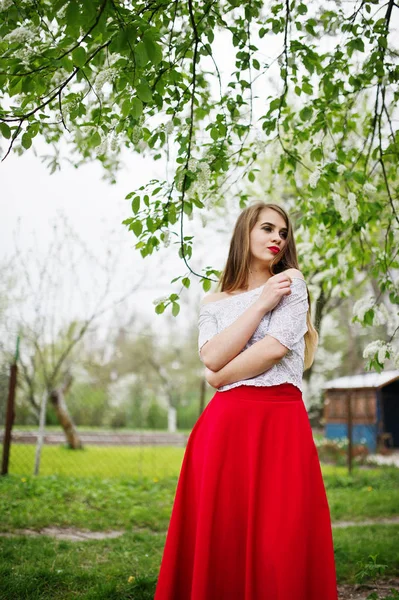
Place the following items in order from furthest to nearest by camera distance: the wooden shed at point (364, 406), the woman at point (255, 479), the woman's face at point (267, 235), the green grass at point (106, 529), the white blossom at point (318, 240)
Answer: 1. the wooden shed at point (364, 406)
2. the white blossom at point (318, 240)
3. the green grass at point (106, 529)
4. the woman's face at point (267, 235)
5. the woman at point (255, 479)

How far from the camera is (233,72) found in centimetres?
354

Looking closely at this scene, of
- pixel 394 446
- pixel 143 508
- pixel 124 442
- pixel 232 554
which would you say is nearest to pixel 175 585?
pixel 232 554

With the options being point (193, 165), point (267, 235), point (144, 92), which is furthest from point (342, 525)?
point (144, 92)

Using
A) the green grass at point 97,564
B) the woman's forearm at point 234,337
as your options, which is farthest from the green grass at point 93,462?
the woman's forearm at point 234,337

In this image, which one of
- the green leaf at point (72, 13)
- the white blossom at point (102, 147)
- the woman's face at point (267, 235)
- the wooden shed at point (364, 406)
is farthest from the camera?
the wooden shed at point (364, 406)

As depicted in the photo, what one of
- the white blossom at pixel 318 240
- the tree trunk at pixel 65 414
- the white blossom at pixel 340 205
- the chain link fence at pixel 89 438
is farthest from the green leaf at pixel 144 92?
the tree trunk at pixel 65 414

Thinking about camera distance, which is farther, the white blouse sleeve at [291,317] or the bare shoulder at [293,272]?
the bare shoulder at [293,272]

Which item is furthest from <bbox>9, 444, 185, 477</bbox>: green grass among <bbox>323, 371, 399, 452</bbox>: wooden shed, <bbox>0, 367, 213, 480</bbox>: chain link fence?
<bbox>323, 371, 399, 452</bbox>: wooden shed

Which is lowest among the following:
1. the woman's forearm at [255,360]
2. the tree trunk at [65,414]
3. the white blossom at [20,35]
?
the tree trunk at [65,414]

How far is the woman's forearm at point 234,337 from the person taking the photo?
84.8 inches

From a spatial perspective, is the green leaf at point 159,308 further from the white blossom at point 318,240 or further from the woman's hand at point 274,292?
the white blossom at point 318,240

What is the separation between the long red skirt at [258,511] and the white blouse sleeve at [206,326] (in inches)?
10.7

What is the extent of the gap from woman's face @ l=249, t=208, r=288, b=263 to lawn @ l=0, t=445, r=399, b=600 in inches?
72.3

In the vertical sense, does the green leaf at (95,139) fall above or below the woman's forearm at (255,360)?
above
